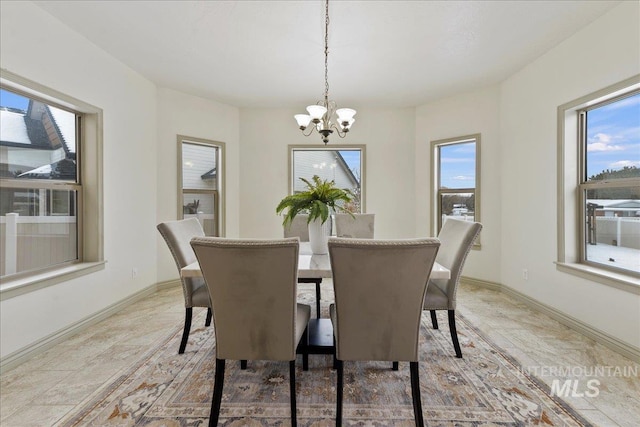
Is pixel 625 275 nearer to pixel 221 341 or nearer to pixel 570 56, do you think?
pixel 570 56

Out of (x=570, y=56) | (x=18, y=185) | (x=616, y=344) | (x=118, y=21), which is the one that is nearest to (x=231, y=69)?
(x=118, y=21)

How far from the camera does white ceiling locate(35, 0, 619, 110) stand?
2.19 m

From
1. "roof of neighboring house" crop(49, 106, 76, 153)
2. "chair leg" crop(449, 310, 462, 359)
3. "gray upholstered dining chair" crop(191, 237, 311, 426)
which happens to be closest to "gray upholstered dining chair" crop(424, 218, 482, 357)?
"chair leg" crop(449, 310, 462, 359)

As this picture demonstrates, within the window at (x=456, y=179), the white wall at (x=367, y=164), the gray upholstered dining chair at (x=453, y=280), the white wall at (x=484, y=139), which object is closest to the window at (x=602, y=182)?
the white wall at (x=484, y=139)

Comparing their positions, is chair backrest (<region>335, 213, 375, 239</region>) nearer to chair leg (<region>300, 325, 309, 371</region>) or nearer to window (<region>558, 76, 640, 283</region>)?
chair leg (<region>300, 325, 309, 371</region>)

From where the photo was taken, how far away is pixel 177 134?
3836 mm

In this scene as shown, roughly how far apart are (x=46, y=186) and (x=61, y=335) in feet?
4.16

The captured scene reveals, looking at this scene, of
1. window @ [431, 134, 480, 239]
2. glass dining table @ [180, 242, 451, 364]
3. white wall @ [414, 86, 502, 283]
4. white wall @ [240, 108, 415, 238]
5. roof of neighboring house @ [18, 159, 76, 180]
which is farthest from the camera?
white wall @ [240, 108, 415, 238]

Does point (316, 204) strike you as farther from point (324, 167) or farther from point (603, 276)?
point (324, 167)

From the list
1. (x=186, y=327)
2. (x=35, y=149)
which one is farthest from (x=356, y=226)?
(x=35, y=149)

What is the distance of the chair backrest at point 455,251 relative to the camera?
2.01m

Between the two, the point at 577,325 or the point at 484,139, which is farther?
the point at 484,139

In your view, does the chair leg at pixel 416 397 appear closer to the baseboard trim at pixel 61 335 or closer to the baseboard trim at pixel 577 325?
the baseboard trim at pixel 577 325

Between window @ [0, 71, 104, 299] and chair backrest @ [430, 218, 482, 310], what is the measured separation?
3.12 metres
